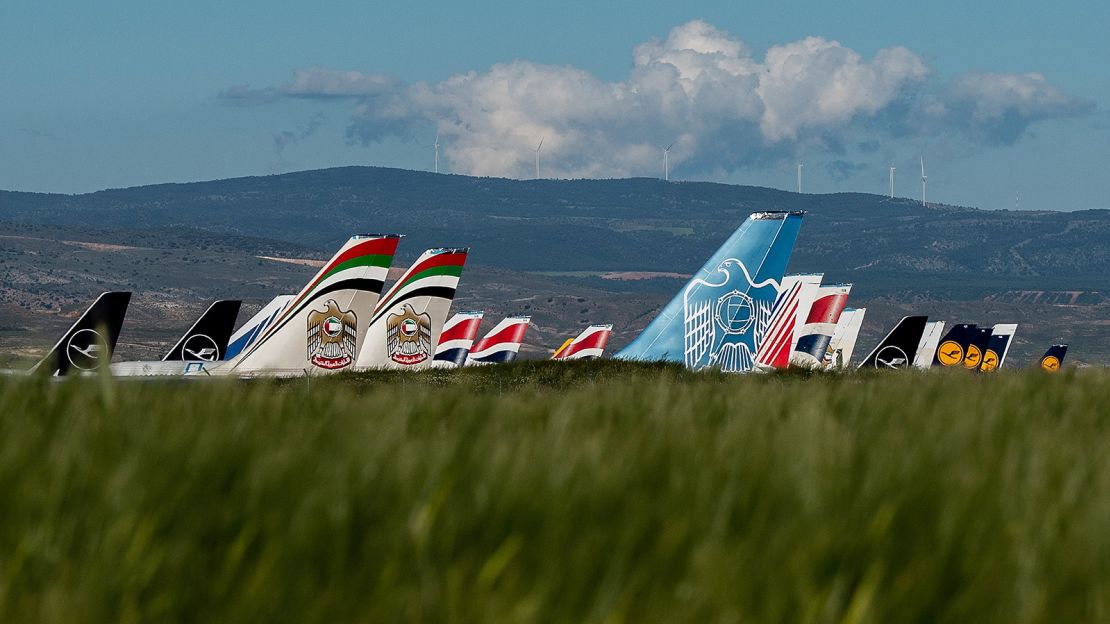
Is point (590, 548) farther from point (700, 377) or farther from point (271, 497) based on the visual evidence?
point (700, 377)

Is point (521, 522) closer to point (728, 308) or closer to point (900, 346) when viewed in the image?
point (728, 308)

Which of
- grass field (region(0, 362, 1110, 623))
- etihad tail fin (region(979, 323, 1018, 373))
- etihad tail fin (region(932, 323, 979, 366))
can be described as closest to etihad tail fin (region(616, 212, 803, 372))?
grass field (region(0, 362, 1110, 623))

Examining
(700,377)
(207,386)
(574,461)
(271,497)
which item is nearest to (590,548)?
(574,461)

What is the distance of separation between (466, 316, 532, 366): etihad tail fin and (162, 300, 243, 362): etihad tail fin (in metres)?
39.7

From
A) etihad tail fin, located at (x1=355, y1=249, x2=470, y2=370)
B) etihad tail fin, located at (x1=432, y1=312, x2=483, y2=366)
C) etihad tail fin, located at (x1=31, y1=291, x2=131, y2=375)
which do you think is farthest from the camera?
etihad tail fin, located at (x1=432, y1=312, x2=483, y2=366)

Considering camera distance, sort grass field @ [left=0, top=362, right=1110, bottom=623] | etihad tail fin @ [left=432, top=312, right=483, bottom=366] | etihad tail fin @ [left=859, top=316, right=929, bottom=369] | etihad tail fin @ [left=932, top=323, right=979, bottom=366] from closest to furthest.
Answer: grass field @ [left=0, top=362, right=1110, bottom=623] → etihad tail fin @ [left=859, top=316, right=929, bottom=369] → etihad tail fin @ [left=932, top=323, right=979, bottom=366] → etihad tail fin @ [left=432, top=312, right=483, bottom=366]

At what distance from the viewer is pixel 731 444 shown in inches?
229

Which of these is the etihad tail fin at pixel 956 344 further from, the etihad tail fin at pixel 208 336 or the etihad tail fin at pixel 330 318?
the etihad tail fin at pixel 208 336

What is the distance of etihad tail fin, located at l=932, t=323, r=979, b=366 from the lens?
A: 222ft

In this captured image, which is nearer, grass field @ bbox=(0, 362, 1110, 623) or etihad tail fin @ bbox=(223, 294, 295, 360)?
grass field @ bbox=(0, 362, 1110, 623)

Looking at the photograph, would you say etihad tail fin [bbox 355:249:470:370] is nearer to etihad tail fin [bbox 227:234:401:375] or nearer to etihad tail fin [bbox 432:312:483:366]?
etihad tail fin [bbox 227:234:401:375]

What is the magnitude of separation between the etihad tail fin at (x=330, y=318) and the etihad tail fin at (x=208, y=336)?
2.11m

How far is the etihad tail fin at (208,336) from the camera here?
3891cm

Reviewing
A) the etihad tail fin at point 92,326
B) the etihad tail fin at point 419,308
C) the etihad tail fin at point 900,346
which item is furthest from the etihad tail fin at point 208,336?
the etihad tail fin at point 900,346
